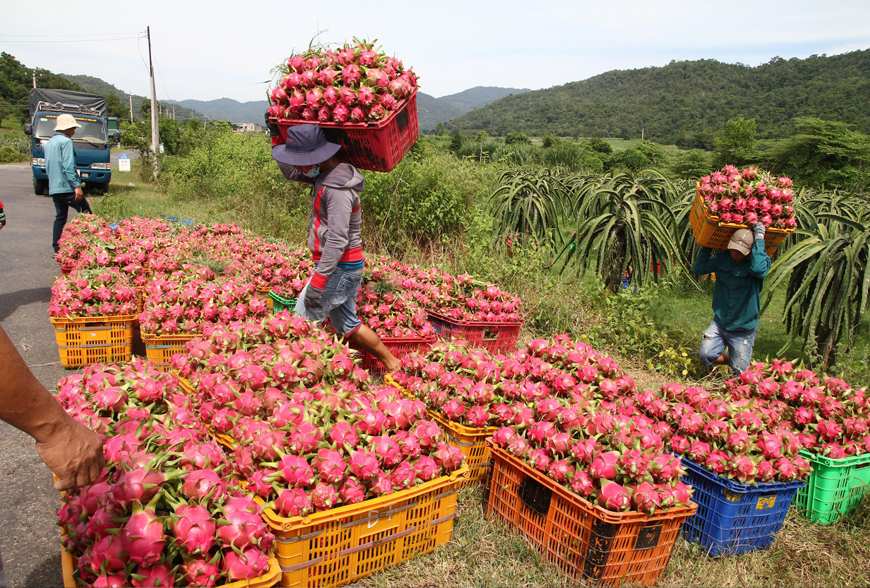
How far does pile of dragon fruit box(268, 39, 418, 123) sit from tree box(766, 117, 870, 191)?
2570cm

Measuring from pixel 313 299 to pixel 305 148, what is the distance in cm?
110

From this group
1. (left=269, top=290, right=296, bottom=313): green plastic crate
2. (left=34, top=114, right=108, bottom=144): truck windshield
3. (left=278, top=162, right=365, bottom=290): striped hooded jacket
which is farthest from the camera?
(left=34, top=114, right=108, bottom=144): truck windshield

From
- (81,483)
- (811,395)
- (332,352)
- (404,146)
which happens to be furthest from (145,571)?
(811,395)

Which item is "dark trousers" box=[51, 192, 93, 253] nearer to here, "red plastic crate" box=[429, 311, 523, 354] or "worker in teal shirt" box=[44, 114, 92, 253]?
"worker in teal shirt" box=[44, 114, 92, 253]

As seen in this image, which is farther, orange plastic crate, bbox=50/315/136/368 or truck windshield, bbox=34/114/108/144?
truck windshield, bbox=34/114/108/144

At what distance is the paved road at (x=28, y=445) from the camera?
2615 millimetres

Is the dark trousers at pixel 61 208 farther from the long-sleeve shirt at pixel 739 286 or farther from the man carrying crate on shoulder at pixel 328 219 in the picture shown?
the long-sleeve shirt at pixel 739 286

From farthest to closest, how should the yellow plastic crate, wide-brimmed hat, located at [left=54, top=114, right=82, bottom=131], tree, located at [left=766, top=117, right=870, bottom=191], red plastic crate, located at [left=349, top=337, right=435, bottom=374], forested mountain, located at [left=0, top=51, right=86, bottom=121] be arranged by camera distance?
forested mountain, located at [left=0, top=51, right=86, bottom=121]
tree, located at [left=766, top=117, right=870, bottom=191]
wide-brimmed hat, located at [left=54, top=114, right=82, bottom=131]
red plastic crate, located at [left=349, top=337, right=435, bottom=374]
the yellow plastic crate

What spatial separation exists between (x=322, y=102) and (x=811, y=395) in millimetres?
4021

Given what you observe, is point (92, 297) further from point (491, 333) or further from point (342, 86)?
point (491, 333)

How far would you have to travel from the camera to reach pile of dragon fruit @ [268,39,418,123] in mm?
3951

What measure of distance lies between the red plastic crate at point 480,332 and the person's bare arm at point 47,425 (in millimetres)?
3736

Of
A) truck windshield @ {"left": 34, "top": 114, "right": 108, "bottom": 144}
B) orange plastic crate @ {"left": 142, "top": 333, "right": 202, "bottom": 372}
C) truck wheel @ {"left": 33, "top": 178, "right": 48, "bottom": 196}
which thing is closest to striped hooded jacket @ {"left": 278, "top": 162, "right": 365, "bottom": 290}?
orange plastic crate @ {"left": 142, "top": 333, "right": 202, "bottom": 372}

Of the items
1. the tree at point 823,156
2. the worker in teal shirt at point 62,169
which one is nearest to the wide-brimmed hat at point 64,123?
the worker in teal shirt at point 62,169
